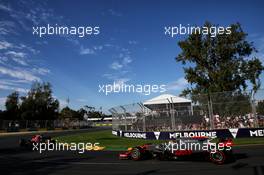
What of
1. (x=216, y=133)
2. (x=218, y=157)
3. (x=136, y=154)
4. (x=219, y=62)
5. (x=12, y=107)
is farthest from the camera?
A: (x=12, y=107)

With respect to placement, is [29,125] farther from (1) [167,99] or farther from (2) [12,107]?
(1) [167,99]

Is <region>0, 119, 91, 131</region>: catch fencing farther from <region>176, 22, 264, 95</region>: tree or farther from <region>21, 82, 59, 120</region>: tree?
<region>176, 22, 264, 95</region>: tree

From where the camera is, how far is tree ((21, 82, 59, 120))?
258ft

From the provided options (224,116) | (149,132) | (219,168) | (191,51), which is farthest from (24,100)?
(219,168)

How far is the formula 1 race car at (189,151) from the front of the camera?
1080 cm

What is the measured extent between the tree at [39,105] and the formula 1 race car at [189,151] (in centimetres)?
6924

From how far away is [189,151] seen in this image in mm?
11508

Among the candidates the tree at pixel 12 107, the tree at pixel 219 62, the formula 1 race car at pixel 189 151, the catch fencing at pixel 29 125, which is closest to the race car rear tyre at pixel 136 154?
the formula 1 race car at pixel 189 151

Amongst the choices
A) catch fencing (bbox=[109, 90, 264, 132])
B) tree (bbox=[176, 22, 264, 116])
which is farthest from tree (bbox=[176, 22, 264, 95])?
catch fencing (bbox=[109, 90, 264, 132])

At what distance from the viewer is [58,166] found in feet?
36.9

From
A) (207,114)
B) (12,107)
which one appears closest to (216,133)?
(207,114)

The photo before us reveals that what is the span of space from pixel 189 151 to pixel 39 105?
2991 inches

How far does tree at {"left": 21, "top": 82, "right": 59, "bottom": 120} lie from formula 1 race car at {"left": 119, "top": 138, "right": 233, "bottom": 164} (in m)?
69.2

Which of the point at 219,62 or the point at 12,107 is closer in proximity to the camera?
the point at 219,62
